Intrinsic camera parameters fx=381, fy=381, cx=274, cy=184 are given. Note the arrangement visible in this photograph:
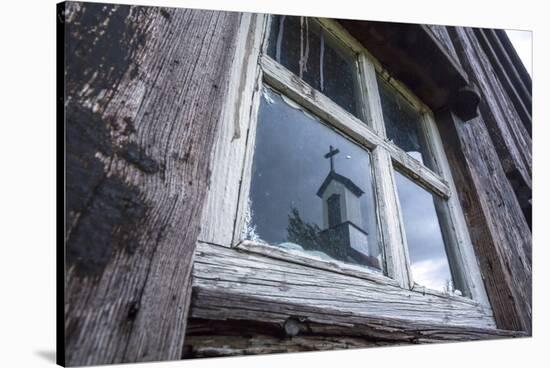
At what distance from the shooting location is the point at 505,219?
5.81ft

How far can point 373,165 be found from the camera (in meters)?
1.35

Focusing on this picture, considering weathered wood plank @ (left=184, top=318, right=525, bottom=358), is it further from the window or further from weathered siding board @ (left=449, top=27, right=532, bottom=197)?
weathered siding board @ (left=449, top=27, right=532, bottom=197)

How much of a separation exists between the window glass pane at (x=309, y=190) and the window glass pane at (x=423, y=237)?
0.62ft

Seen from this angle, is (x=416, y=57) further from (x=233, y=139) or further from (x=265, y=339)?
(x=265, y=339)

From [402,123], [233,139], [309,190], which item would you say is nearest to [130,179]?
[233,139]

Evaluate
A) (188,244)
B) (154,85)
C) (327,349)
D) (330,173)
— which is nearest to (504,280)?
(330,173)

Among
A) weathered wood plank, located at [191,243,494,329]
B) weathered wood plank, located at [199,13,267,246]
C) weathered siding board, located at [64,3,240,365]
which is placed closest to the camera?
weathered siding board, located at [64,3,240,365]

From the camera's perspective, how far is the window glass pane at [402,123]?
1595mm

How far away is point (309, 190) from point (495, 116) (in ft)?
6.06

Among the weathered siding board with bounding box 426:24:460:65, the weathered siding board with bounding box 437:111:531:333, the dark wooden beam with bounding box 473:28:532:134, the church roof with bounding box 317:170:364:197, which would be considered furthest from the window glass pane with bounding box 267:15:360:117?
the dark wooden beam with bounding box 473:28:532:134

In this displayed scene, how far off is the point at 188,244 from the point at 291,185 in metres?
0.46

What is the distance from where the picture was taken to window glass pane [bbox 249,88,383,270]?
3.20ft

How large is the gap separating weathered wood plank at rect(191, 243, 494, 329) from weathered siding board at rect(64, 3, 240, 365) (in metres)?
0.07

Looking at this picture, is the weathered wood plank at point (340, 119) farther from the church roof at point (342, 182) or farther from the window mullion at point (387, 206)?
the church roof at point (342, 182)
